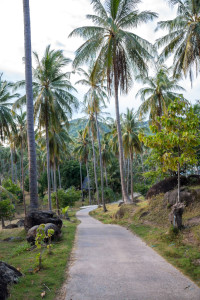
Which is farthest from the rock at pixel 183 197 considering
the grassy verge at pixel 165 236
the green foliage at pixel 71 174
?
the green foliage at pixel 71 174

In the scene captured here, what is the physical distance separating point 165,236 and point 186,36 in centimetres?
1150

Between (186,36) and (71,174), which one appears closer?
(186,36)

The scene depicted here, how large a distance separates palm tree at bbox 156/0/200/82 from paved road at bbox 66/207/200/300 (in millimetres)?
11242

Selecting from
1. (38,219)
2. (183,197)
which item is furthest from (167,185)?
(38,219)

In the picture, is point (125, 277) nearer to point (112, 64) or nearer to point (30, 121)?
point (30, 121)

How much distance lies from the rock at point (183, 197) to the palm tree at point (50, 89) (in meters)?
10.5

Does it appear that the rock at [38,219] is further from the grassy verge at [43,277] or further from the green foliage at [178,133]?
the green foliage at [178,133]

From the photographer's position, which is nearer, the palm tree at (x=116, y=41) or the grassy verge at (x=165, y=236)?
the grassy verge at (x=165, y=236)

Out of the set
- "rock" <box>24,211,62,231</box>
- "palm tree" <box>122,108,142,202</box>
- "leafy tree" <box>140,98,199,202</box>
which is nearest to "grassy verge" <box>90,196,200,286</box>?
"leafy tree" <box>140,98,199,202</box>

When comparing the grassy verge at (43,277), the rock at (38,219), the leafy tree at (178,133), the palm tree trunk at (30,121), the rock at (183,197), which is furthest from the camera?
the palm tree trunk at (30,121)

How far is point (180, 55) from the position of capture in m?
15.7

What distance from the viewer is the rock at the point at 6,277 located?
4277 millimetres

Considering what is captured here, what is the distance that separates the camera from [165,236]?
8.66 m

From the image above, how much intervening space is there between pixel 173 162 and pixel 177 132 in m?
1.12
